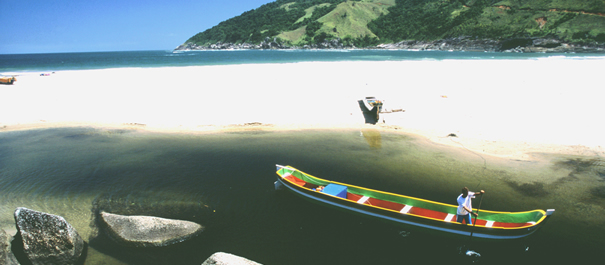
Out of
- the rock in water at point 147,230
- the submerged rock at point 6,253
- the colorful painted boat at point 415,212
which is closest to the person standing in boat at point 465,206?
the colorful painted boat at point 415,212

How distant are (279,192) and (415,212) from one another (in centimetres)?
592

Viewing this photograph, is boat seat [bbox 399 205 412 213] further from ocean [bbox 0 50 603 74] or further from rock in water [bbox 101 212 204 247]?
ocean [bbox 0 50 603 74]

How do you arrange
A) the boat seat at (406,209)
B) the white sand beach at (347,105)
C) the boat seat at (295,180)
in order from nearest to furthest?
the boat seat at (406,209), the boat seat at (295,180), the white sand beach at (347,105)

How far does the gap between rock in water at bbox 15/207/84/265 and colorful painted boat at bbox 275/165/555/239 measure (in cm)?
751

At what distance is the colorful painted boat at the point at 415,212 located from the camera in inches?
355

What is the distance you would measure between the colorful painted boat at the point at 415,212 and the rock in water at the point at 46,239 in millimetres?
7511

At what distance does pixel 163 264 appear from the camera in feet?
28.8

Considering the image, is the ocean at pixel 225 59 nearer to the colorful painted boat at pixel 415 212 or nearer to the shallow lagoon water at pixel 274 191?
the shallow lagoon water at pixel 274 191

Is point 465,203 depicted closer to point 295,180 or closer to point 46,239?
point 295,180

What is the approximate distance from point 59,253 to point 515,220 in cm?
1484

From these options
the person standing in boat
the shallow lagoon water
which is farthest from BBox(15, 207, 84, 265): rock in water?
the person standing in boat

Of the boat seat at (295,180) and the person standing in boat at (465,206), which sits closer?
the person standing in boat at (465,206)

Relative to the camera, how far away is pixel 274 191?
516 inches

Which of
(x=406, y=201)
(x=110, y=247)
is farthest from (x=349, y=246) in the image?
(x=110, y=247)
